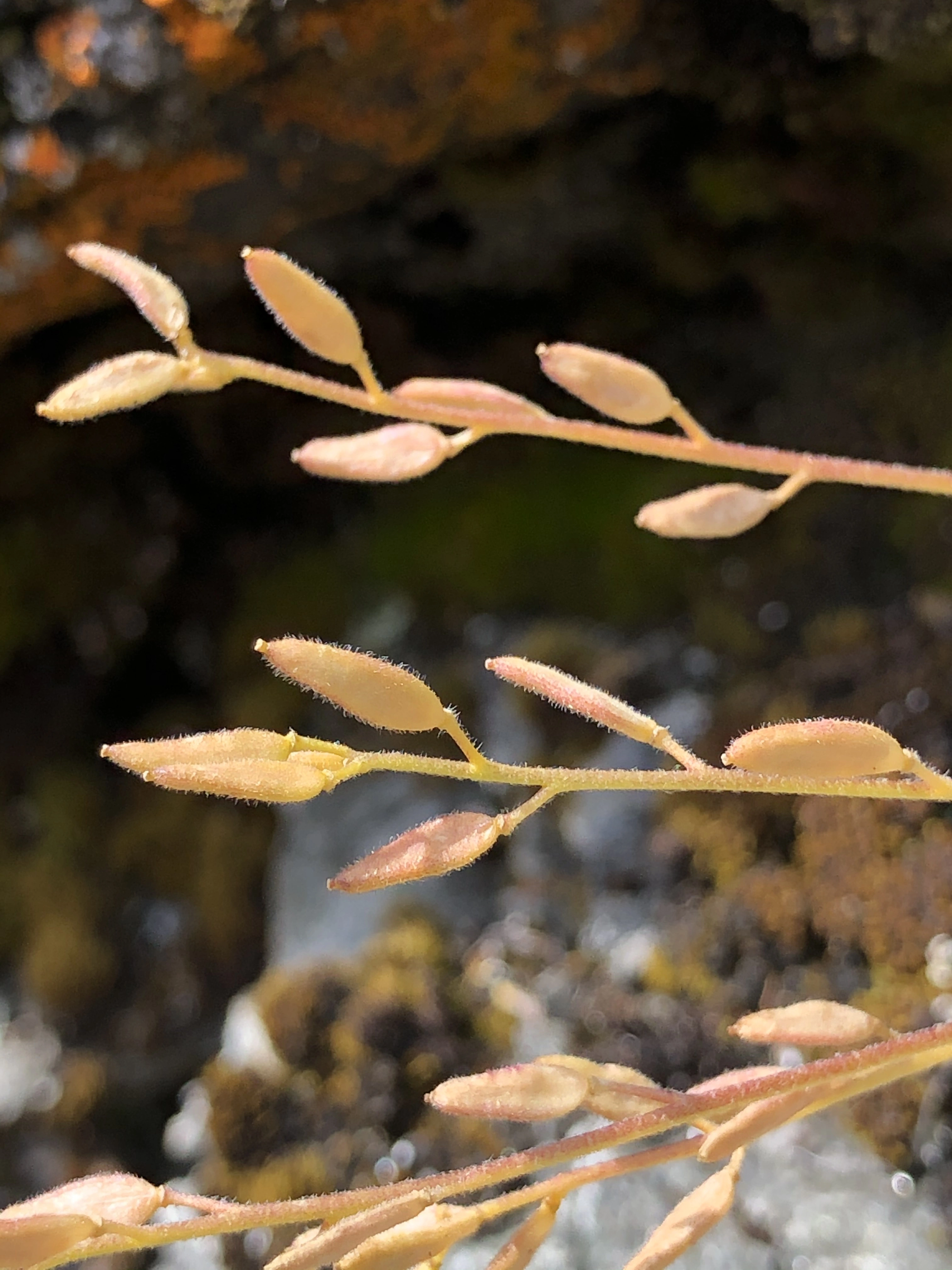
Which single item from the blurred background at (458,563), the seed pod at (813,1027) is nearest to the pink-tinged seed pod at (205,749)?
the seed pod at (813,1027)

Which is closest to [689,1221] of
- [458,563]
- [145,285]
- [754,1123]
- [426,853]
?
[754,1123]

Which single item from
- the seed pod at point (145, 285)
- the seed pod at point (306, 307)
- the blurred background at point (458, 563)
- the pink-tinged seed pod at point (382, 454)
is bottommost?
the blurred background at point (458, 563)

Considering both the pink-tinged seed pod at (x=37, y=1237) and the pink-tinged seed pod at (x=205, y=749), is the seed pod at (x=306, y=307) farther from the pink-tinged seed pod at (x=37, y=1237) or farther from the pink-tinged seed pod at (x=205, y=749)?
the pink-tinged seed pod at (x=37, y=1237)

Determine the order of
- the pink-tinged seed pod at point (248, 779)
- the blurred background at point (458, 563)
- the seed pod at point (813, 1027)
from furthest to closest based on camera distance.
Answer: the blurred background at point (458, 563) → the seed pod at point (813, 1027) → the pink-tinged seed pod at point (248, 779)

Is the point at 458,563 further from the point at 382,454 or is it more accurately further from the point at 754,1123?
the point at 754,1123

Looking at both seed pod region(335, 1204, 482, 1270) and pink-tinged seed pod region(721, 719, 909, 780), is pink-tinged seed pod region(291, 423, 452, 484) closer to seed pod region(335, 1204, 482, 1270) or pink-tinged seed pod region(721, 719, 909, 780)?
pink-tinged seed pod region(721, 719, 909, 780)

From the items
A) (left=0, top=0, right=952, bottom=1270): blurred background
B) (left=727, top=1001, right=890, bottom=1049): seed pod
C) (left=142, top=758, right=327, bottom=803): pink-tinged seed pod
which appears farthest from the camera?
(left=0, top=0, right=952, bottom=1270): blurred background

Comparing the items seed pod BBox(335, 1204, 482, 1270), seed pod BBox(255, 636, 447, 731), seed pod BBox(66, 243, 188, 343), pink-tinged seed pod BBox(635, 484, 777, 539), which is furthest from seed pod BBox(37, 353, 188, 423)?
seed pod BBox(335, 1204, 482, 1270)
